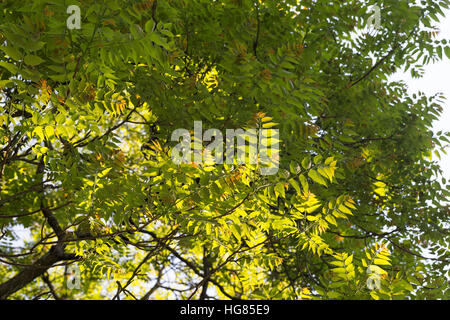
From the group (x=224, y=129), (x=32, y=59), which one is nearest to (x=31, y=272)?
(x=224, y=129)

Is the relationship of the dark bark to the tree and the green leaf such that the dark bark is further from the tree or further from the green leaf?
the green leaf

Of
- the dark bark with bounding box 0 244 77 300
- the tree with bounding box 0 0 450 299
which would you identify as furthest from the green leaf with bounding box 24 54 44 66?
the dark bark with bounding box 0 244 77 300

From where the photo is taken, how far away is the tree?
8.00 ft

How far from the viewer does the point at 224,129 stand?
3.96 meters

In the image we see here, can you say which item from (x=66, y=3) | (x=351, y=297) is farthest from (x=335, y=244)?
(x=66, y=3)

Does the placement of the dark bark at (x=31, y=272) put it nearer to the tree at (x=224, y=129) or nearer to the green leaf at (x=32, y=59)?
the tree at (x=224, y=129)

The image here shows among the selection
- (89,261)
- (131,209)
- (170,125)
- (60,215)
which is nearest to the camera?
(131,209)

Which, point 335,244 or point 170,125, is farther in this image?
point 335,244

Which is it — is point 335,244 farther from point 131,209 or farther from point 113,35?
point 113,35

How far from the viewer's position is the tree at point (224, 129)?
8.00ft

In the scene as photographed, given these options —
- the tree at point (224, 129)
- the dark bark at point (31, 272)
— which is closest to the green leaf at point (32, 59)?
the tree at point (224, 129)

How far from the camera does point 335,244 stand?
19.0 ft
